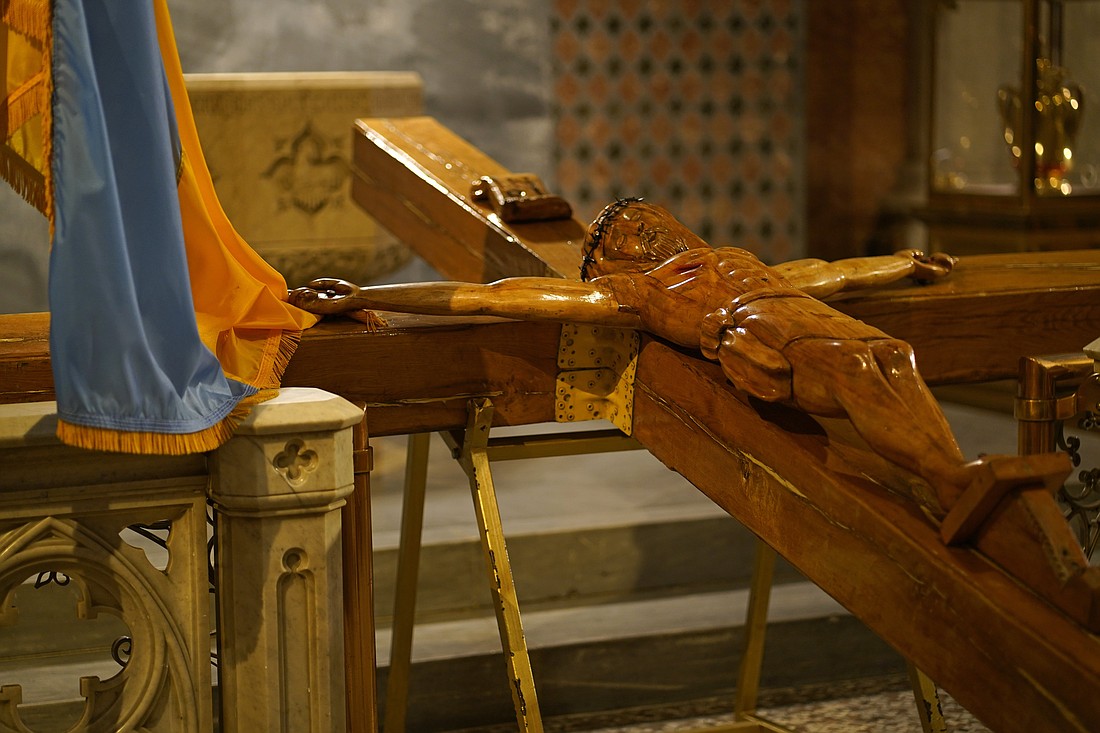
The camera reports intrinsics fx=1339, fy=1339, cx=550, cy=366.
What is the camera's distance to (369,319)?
96.3 inches

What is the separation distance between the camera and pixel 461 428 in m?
2.54

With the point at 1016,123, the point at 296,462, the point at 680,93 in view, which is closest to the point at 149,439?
the point at 296,462

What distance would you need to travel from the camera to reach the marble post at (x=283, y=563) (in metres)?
1.89

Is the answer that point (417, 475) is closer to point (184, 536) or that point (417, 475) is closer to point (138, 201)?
point (184, 536)

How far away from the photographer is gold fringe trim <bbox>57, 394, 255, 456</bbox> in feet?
5.61

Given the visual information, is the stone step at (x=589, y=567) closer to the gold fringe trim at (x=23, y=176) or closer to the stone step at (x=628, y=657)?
the stone step at (x=628, y=657)

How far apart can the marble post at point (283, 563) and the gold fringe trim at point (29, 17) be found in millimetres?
574

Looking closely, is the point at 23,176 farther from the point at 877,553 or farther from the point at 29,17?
the point at 877,553

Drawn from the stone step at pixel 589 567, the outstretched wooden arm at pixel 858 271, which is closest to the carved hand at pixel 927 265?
the outstretched wooden arm at pixel 858 271

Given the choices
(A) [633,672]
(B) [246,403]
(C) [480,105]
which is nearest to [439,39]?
(C) [480,105]

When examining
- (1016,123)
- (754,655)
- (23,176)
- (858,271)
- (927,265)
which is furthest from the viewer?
(1016,123)

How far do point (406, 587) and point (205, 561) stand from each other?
1.08 metres

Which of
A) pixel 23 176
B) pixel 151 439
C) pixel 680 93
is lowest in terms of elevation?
pixel 151 439

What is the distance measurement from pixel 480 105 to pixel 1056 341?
15.2 feet
